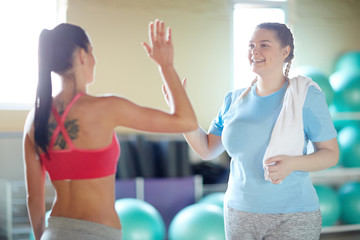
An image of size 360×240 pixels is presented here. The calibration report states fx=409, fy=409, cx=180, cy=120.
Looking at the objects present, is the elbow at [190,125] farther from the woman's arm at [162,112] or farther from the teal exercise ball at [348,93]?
the teal exercise ball at [348,93]

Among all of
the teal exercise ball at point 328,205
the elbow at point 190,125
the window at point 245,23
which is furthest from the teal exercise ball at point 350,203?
the elbow at point 190,125

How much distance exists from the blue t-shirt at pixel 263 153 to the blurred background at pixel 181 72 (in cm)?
164

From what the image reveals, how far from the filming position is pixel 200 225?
2.94 meters

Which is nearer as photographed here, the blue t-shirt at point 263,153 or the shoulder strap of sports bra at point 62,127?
the shoulder strap of sports bra at point 62,127

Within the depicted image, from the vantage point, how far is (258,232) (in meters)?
1.47

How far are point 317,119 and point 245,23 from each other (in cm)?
334

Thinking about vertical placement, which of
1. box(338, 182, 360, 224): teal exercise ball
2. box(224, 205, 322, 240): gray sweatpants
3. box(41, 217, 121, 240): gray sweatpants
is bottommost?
box(338, 182, 360, 224): teal exercise ball

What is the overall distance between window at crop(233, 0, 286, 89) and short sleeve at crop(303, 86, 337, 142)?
10.0ft

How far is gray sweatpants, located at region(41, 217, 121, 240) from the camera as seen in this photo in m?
1.10

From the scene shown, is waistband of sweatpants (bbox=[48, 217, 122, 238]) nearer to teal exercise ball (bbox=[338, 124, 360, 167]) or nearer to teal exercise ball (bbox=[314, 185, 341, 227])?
teal exercise ball (bbox=[314, 185, 341, 227])

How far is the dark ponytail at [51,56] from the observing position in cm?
115

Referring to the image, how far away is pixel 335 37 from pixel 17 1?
3.48 meters

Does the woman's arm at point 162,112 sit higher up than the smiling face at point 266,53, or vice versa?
the smiling face at point 266,53

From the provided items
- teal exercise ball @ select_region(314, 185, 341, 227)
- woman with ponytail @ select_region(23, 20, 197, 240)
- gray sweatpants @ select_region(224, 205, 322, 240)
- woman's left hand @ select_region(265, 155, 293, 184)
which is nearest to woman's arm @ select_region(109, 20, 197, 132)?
woman with ponytail @ select_region(23, 20, 197, 240)
